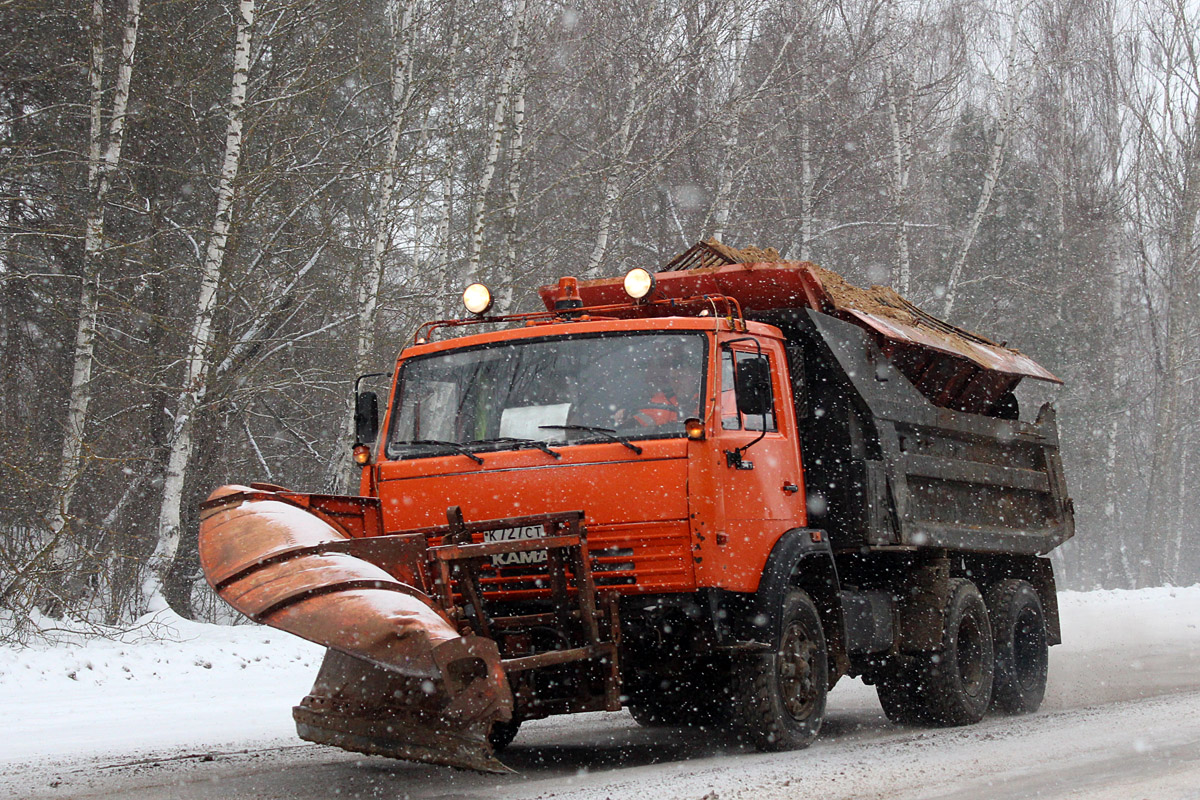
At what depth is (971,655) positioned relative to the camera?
9.44 m

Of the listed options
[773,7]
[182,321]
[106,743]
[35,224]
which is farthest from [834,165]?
[106,743]

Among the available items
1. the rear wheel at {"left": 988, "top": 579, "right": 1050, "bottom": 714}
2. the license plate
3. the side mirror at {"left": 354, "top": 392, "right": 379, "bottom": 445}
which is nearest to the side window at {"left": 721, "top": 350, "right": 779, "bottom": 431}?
the license plate

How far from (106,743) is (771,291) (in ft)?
15.4

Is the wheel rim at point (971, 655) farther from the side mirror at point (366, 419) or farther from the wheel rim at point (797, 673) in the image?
the side mirror at point (366, 419)

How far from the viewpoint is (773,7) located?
2003 cm

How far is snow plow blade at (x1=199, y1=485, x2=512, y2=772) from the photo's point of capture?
4711 millimetres

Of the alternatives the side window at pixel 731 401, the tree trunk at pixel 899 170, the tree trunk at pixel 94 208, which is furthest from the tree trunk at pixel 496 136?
the tree trunk at pixel 899 170

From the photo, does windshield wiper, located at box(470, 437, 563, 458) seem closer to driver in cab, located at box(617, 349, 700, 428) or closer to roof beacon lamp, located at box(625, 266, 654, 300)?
driver in cab, located at box(617, 349, 700, 428)

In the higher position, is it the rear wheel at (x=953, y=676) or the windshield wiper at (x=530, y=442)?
the windshield wiper at (x=530, y=442)

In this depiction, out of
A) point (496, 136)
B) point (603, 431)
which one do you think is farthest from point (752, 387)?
point (496, 136)

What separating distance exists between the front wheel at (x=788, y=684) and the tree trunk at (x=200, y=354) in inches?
261

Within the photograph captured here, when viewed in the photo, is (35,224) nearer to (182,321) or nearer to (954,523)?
(182,321)

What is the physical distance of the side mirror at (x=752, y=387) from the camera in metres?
6.47

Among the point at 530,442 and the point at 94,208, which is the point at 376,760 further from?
the point at 94,208
